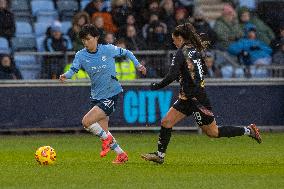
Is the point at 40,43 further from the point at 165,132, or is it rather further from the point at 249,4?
the point at 165,132

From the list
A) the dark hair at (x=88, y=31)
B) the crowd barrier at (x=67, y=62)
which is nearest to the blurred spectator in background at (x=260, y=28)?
the crowd barrier at (x=67, y=62)

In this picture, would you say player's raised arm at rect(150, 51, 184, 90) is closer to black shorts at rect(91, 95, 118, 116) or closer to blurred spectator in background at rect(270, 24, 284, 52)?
black shorts at rect(91, 95, 118, 116)

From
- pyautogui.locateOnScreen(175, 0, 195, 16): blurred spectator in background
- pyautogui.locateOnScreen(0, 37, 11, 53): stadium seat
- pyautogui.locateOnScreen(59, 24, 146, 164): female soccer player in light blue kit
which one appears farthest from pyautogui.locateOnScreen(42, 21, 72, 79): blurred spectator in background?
pyautogui.locateOnScreen(59, 24, 146, 164): female soccer player in light blue kit

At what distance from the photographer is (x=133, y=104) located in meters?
22.0

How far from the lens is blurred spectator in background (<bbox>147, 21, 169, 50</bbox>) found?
75.2 feet

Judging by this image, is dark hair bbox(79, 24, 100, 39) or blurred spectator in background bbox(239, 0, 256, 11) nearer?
dark hair bbox(79, 24, 100, 39)

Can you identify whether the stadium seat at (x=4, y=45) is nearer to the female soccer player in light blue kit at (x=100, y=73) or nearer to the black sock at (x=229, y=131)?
the female soccer player in light blue kit at (x=100, y=73)

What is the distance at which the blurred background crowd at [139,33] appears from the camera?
22109mm

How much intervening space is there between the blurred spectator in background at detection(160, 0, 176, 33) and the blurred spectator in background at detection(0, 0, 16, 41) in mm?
3422

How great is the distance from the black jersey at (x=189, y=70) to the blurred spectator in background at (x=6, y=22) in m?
9.06

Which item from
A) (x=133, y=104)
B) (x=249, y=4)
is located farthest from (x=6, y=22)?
(x=249, y=4)

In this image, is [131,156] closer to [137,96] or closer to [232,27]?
[137,96]

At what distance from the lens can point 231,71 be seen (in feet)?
74.5

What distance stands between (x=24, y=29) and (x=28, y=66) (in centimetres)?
186
